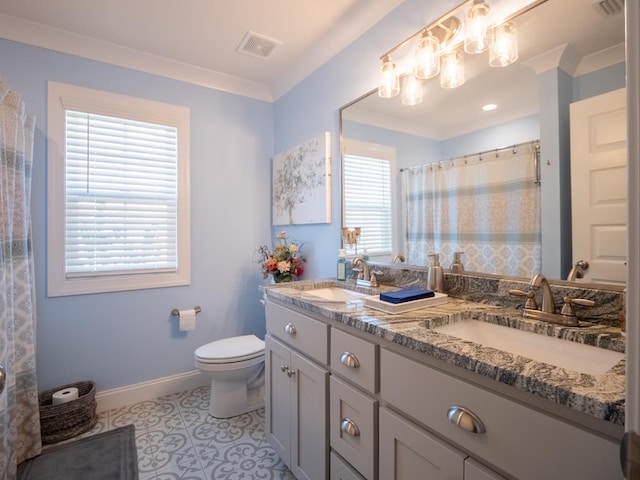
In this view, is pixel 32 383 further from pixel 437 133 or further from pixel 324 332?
pixel 437 133

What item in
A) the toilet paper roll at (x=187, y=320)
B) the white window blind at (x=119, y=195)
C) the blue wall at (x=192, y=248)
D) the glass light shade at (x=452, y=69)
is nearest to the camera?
the glass light shade at (x=452, y=69)

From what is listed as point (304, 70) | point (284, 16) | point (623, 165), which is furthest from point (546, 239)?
point (304, 70)

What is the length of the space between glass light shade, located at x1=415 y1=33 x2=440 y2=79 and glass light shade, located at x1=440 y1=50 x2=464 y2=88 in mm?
32

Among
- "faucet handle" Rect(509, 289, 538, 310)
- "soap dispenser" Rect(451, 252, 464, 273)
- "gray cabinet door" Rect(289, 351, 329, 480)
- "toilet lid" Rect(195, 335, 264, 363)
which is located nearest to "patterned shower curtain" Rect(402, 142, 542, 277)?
"soap dispenser" Rect(451, 252, 464, 273)

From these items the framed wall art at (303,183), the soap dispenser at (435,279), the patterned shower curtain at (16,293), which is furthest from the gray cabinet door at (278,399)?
the patterned shower curtain at (16,293)

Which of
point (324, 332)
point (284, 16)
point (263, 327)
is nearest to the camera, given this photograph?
point (324, 332)

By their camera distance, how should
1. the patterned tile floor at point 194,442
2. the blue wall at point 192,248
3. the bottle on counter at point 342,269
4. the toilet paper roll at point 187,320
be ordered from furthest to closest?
the toilet paper roll at point 187,320, the blue wall at point 192,248, the bottle on counter at point 342,269, the patterned tile floor at point 194,442

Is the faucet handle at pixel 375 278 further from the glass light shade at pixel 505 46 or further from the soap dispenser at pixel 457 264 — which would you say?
the glass light shade at pixel 505 46

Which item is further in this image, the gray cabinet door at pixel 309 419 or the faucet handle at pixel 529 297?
the gray cabinet door at pixel 309 419

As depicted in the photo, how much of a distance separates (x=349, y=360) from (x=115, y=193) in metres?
2.10

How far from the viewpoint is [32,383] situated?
180cm

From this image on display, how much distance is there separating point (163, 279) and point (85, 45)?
1.69 meters

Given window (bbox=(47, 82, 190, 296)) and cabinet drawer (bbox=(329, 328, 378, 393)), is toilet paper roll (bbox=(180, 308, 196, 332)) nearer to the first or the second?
window (bbox=(47, 82, 190, 296))

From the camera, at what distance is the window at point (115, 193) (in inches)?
83.7
